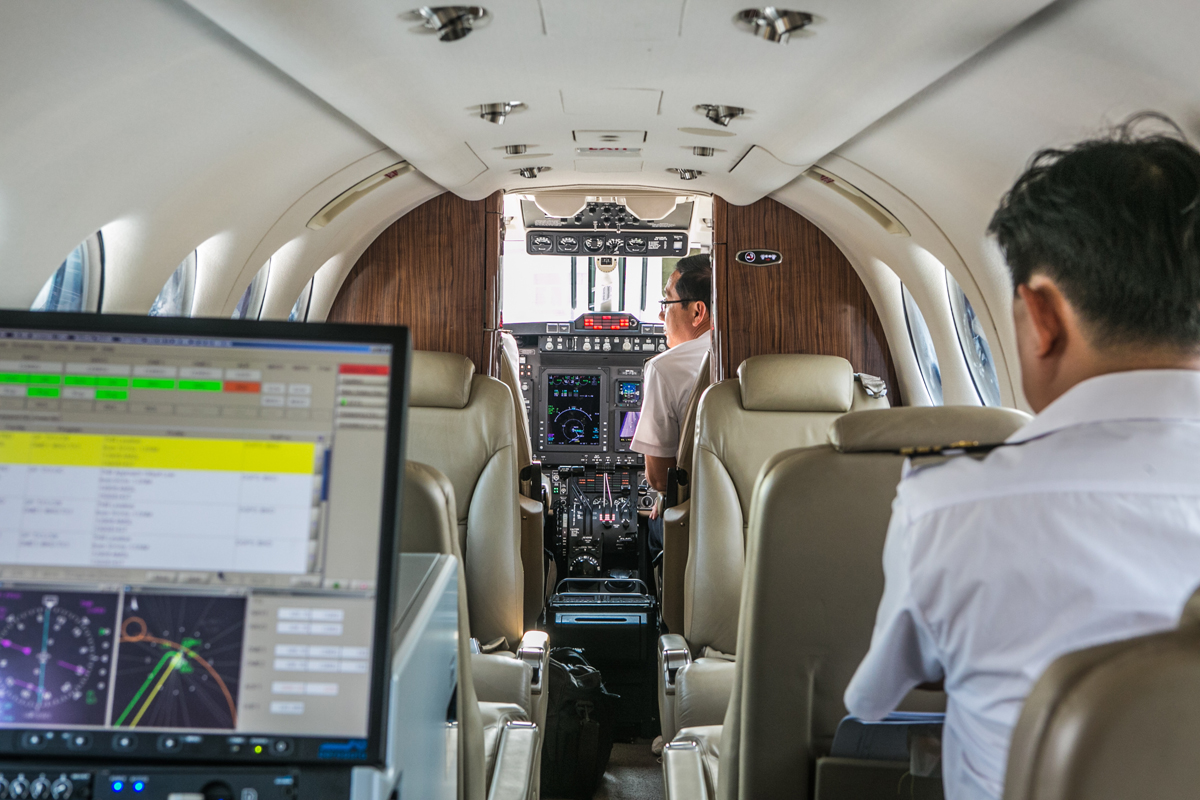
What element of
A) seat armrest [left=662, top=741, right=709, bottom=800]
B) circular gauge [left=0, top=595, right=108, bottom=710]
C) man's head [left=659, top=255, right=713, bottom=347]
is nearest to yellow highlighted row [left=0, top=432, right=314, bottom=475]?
circular gauge [left=0, top=595, right=108, bottom=710]

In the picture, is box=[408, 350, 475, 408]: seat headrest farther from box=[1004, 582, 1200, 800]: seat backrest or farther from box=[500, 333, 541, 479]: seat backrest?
box=[1004, 582, 1200, 800]: seat backrest

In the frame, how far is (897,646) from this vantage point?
1.14 meters

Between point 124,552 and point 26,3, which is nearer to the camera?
point 124,552

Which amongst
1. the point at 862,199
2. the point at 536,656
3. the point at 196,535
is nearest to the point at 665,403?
the point at 862,199

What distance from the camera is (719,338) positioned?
4965mm

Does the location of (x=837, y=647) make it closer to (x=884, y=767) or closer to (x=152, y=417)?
(x=884, y=767)

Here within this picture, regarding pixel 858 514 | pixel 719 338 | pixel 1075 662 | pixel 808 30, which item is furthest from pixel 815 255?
pixel 1075 662

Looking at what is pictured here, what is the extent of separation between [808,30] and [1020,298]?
1382 mm

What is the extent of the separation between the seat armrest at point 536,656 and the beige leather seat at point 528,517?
0.99 meters

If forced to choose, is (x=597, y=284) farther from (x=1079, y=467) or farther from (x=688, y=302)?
(x=1079, y=467)

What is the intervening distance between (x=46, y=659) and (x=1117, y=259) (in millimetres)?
1329

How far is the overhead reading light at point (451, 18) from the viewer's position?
2223 millimetres

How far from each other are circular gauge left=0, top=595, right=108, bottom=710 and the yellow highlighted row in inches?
6.2

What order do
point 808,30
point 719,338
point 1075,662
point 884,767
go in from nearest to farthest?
point 1075,662, point 884,767, point 808,30, point 719,338
